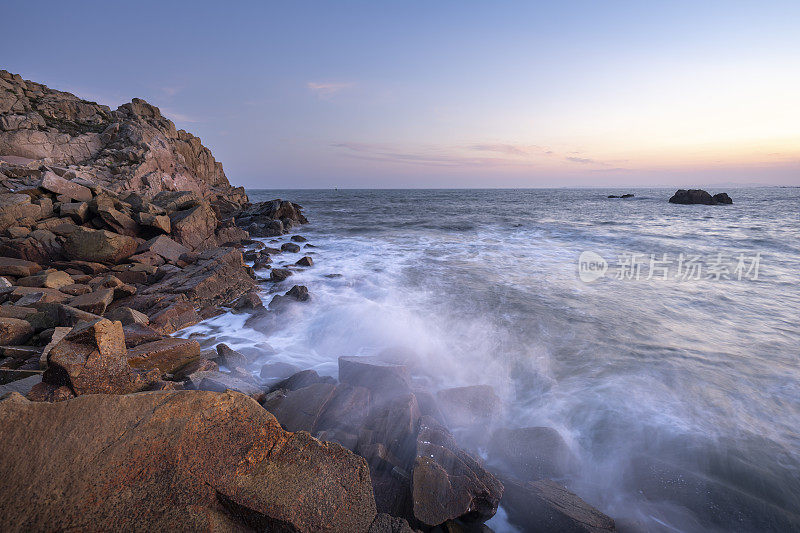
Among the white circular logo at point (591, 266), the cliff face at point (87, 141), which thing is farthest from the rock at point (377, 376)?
the cliff face at point (87, 141)

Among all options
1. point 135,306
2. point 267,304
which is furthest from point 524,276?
point 135,306

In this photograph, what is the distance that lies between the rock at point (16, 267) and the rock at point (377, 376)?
25.9ft

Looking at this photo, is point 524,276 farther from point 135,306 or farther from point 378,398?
point 135,306

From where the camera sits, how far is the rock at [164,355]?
422cm

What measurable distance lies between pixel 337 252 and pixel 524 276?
8.83m

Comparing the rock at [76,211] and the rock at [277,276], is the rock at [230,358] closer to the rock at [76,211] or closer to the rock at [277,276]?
the rock at [277,276]

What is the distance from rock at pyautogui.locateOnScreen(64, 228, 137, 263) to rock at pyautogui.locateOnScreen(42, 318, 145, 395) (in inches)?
289

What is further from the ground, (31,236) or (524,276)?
(31,236)

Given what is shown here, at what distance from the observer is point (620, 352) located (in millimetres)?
6398

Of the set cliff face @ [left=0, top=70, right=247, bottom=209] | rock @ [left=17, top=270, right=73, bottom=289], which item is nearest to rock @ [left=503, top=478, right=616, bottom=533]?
rock @ [left=17, top=270, right=73, bottom=289]

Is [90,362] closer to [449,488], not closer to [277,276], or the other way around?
[449,488]

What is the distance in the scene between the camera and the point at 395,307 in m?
8.90

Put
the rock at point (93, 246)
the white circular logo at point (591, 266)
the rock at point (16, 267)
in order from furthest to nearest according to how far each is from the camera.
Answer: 1. the white circular logo at point (591, 266)
2. the rock at point (93, 246)
3. the rock at point (16, 267)

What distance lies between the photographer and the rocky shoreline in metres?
1.75
